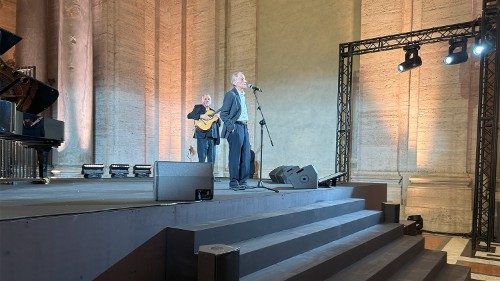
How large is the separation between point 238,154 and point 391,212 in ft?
9.20

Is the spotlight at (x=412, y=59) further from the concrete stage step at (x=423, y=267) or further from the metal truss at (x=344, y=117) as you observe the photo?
the concrete stage step at (x=423, y=267)

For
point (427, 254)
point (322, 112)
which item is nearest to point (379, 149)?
point (322, 112)

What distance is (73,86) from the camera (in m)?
9.98

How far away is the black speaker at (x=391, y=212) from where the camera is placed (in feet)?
19.2

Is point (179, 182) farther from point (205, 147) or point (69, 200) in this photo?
point (205, 147)

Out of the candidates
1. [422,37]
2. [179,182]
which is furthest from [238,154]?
[422,37]

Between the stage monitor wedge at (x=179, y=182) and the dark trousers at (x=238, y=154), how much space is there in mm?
1594

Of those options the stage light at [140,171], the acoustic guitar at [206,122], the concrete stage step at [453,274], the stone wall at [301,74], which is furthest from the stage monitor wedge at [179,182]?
the stone wall at [301,74]

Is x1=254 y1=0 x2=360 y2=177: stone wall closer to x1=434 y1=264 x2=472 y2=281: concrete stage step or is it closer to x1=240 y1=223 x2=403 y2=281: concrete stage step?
x1=434 y1=264 x2=472 y2=281: concrete stage step

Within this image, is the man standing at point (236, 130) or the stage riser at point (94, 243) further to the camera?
the man standing at point (236, 130)

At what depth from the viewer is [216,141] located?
297 inches

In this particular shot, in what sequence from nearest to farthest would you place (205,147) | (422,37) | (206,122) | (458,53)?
1. (206,122)
2. (205,147)
3. (458,53)
4. (422,37)

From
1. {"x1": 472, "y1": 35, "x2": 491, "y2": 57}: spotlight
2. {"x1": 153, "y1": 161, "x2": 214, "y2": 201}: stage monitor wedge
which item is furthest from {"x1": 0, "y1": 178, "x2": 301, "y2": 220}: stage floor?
{"x1": 472, "y1": 35, "x2": 491, "y2": 57}: spotlight

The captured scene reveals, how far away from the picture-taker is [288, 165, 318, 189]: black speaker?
5703 mm
